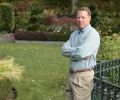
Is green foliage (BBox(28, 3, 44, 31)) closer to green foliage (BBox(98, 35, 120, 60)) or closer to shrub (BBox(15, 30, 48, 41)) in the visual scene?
shrub (BBox(15, 30, 48, 41))

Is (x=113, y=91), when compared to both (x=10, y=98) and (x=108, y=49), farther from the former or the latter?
(x=108, y=49)

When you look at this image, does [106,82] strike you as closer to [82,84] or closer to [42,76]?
[82,84]

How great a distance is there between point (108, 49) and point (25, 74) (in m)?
3.31

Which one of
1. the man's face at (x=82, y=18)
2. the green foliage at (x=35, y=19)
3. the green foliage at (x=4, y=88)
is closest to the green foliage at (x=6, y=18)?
the green foliage at (x=35, y=19)

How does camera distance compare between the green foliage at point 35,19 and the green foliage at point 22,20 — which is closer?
the green foliage at point 35,19

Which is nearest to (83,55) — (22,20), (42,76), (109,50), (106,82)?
(106,82)

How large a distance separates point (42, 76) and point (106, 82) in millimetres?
7202

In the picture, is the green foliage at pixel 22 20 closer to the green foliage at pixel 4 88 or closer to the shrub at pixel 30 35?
the shrub at pixel 30 35

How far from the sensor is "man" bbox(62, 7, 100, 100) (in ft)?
21.6

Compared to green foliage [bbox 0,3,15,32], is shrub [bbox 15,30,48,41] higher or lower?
lower

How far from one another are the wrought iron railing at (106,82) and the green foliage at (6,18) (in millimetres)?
20607

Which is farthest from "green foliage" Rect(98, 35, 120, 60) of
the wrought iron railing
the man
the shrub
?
the shrub

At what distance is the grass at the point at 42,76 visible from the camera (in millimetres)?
10828

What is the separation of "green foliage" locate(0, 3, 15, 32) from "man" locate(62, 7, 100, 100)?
2233 centimetres
